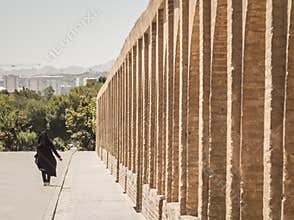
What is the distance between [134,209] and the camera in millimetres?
13719

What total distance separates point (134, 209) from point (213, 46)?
7425 millimetres

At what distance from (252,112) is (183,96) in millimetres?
3004

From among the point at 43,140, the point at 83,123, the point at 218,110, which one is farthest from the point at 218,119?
the point at 83,123

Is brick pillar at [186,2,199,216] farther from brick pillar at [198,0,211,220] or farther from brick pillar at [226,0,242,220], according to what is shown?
brick pillar at [226,0,242,220]

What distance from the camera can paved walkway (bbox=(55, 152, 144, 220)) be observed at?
12.8 m

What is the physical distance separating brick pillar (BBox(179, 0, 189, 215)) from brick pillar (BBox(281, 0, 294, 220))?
3.77m

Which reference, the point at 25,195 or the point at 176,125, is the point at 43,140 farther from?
the point at 176,125

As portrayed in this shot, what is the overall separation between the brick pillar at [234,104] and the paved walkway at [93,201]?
6.43m

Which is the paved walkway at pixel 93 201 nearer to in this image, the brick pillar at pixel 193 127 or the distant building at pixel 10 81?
the brick pillar at pixel 193 127

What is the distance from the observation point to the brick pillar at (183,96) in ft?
28.4

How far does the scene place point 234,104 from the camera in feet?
20.2

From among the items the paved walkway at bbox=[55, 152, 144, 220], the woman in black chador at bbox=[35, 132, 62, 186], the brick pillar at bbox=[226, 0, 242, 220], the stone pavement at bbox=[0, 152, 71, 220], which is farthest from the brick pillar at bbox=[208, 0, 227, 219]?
the woman in black chador at bbox=[35, 132, 62, 186]

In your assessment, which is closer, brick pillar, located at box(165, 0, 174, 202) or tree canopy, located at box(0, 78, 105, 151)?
brick pillar, located at box(165, 0, 174, 202)

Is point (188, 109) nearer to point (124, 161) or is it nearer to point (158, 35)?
point (158, 35)
